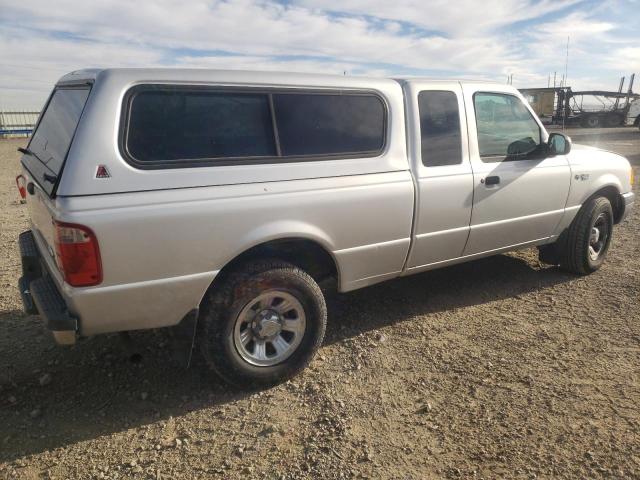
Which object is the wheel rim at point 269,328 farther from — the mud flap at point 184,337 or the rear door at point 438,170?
the rear door at point 438,170

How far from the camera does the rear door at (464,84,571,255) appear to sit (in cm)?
398

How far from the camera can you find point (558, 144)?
173 inches

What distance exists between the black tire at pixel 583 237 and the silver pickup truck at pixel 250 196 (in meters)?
0.93

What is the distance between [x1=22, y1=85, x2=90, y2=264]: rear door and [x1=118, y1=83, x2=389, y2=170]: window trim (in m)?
0.27

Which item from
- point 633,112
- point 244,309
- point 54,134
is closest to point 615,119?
point 633,112

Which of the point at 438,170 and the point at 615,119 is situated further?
the point at 615,119

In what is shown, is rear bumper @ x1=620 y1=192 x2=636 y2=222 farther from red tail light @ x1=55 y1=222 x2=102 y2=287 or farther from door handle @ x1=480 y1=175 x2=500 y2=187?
red tail light @ x1=55 y1=222 x2=102 y2=287

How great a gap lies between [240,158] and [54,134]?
1171 millimetres

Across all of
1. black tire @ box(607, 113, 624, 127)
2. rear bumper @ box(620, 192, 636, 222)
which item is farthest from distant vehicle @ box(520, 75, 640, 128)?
rear bumper @ box(620, 192, 636, 222)

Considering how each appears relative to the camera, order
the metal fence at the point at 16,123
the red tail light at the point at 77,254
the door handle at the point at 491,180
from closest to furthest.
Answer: the red tail light at the point at 77,254
the door handle at the point at 491,180
the metal fence at the point at 16,123

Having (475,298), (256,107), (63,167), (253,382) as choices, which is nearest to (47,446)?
(253,382)

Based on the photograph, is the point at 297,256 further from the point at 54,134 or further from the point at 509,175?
the point at 509,175

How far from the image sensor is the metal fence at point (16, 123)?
27.2 meters

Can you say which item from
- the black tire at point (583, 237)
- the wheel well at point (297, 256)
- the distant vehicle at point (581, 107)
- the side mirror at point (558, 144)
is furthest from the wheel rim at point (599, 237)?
the distant vehicle at point (581, 107)
